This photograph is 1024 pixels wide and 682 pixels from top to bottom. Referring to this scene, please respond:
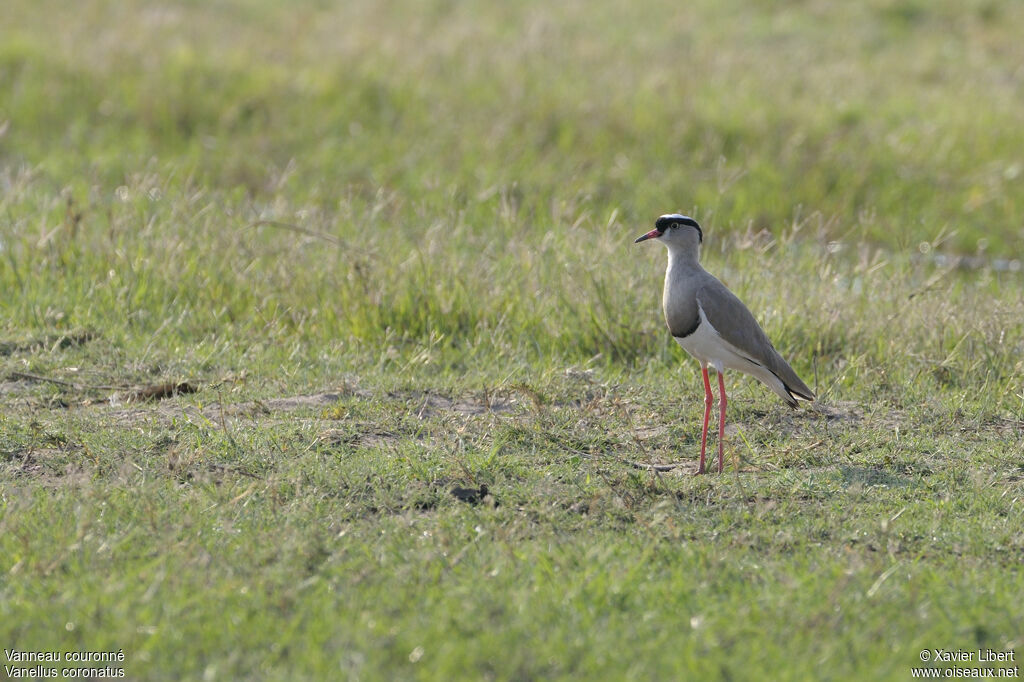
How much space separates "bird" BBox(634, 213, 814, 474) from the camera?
18.3ft

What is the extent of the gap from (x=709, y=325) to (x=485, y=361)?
1.71 m

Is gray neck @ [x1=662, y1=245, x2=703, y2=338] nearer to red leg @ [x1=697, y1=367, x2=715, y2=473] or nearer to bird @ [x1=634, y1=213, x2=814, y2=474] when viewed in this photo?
bird @ [x1=634, y1=213, x2=814, y2=474]

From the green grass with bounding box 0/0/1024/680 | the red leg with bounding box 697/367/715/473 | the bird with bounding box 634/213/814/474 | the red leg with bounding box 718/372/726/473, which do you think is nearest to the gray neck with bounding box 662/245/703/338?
the bird with bounding box 634/213/814/474

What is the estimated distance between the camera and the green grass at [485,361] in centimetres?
390

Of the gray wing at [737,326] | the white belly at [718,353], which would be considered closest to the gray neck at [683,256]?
the gray wing at [737,326]

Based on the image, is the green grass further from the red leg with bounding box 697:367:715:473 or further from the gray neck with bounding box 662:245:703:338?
the gray neck with bounding box 662:245:703:338

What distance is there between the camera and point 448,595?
13.0ft

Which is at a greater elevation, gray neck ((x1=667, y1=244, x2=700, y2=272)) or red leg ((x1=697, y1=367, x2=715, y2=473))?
gray neck ((x1=667, y1=244, x2=700, y2=272))

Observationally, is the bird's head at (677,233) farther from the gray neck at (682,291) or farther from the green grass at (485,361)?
the green grass at (485,361)

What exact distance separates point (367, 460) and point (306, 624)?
1.56m

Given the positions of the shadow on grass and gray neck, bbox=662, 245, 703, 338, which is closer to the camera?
the shadow on grass

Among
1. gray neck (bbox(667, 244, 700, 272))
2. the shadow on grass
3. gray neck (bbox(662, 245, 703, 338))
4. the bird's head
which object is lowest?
the shadow on grass

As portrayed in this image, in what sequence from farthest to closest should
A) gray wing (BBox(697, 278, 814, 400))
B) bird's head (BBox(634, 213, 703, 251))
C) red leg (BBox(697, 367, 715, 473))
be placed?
bird's head (BBox(634, 213, 703, 251)) < gray wing (BBox(697, 278, 814, 400)) < red leg (BBox(697, 367, 715, 473))

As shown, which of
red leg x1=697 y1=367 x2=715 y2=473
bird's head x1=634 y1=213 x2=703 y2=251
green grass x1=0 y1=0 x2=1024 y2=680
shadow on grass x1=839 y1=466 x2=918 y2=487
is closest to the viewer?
green grass x1=0 y1=0 x2=1024 y2=680
